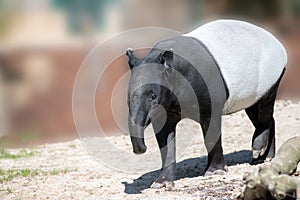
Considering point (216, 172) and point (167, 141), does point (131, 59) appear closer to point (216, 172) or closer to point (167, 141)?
point (167, 141)

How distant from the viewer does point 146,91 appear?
7.21m

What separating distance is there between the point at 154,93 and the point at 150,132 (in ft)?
12.0

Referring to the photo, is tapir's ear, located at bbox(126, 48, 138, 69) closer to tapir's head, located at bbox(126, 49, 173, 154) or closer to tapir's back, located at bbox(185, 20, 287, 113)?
tapir's head, located at bbox(126, 49, 173, 154)

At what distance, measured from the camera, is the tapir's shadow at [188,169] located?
7805mm

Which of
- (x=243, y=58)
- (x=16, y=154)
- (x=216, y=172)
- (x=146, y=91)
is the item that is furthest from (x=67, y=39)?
(x=146, y=91)

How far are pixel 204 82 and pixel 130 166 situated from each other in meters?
1.72

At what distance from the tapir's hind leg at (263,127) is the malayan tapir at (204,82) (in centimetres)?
2

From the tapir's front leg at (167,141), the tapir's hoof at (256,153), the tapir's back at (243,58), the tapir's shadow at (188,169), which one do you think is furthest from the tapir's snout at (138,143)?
the tapir's hoof at (256,153)

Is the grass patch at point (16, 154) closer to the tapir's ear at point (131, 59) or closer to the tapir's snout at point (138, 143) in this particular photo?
the tapir's ear at point (131, 59)

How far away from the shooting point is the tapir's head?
7.08m

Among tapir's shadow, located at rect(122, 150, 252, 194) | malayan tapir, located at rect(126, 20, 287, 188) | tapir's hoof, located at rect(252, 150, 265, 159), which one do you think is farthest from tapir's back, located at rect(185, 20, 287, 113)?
tapir's shadow, located at rect(122, 150, 252, 194)

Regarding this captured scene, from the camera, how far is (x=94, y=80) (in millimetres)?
16781

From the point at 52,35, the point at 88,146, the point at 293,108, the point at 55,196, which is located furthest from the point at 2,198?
the point at 52,35

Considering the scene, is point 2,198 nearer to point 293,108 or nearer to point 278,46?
point 278,46
